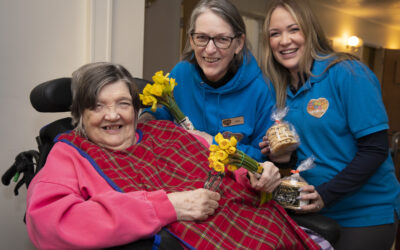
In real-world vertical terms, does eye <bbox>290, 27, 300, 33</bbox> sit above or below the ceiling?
below

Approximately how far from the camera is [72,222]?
1.08 metres

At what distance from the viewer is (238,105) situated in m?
1.73

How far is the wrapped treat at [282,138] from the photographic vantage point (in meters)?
1.43

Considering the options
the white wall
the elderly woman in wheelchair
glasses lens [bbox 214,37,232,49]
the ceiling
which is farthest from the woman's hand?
the ceiling

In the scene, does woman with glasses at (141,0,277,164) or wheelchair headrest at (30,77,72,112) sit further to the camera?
woman with glasses at (141,0,277,164)

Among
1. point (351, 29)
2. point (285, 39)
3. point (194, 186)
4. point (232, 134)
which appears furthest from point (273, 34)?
point (351, 29)

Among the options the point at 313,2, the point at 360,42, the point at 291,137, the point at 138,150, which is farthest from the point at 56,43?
the point at 360,42

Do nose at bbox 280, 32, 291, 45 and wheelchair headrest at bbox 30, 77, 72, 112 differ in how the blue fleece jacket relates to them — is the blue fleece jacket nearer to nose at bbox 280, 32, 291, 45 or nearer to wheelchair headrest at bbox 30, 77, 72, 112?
nose at bbox 280, 32, 291, 45

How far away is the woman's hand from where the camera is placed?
1208mm

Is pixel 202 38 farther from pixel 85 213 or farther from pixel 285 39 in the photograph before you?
pixel 85 213

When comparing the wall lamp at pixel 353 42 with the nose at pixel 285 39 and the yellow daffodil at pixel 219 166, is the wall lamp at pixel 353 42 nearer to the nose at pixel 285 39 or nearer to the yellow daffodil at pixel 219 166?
the nose at pixel 285 39

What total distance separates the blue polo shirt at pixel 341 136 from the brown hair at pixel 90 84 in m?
0.81

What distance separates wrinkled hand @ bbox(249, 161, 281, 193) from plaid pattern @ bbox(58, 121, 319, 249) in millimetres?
90

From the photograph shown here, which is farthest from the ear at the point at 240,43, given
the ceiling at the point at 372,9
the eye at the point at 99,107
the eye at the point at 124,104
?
the ceiling at the point at 372,9
